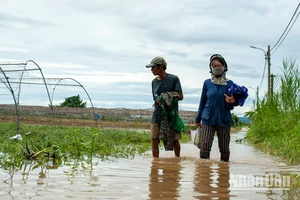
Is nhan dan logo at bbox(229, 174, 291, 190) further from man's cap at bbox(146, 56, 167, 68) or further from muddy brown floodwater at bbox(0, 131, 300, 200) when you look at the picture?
man's cap at bbox(146, 56, 167, 68)

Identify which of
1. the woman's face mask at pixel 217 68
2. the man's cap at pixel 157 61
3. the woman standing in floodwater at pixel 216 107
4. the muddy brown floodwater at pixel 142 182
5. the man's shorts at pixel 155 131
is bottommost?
the muddy brown floodwater at pixel 142 182

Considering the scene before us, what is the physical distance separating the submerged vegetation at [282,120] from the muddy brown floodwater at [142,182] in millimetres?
2466

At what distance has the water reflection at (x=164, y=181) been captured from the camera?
368 cm

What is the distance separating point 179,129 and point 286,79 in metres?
3.97

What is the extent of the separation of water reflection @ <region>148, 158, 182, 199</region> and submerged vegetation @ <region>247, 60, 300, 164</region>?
2378 mm

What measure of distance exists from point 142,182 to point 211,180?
73 centimetres

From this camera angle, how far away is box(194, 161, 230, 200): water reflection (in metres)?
3.78

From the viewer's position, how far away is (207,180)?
15.2ft

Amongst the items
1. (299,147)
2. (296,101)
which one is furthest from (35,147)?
(296,101)

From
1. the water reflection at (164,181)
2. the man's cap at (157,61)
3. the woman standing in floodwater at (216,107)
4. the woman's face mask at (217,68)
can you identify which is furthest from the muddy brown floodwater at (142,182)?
the man's cap at (157,61)

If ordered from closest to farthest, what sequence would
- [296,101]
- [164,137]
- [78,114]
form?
[164,137] → [296,101] → [78,114]

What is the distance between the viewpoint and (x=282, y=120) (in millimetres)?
10289

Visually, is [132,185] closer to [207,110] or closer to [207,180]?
[207,180]

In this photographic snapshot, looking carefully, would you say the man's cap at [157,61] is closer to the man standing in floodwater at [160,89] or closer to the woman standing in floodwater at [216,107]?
the man standing in floodwater at [160,89]
